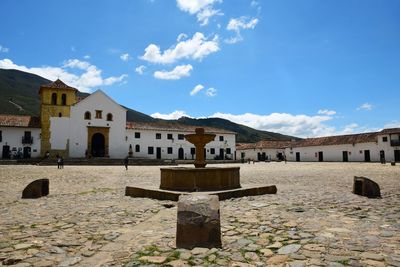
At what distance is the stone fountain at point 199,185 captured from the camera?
8195mm

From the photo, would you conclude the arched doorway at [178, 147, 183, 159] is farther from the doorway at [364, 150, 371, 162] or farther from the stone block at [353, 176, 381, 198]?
the stone block at [353, 176, 381, 198]

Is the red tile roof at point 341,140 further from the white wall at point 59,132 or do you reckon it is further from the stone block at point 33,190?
the stone block at point 33,190

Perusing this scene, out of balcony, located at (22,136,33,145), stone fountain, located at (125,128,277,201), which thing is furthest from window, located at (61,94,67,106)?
stone fountain, located at (125,128,277,201)

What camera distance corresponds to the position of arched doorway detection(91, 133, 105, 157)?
40.1 metres

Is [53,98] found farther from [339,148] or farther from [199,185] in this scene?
[339,148]

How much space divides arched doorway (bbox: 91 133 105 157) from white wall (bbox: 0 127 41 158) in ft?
21.3

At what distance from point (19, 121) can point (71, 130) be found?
6.40 m

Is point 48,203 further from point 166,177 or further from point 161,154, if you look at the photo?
point 161,154

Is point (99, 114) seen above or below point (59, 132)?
above

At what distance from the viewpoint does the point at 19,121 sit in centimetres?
3797

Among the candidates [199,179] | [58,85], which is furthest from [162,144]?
[199,179]

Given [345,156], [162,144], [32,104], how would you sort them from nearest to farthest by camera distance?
[162,144] < [345,156] < [32,104]

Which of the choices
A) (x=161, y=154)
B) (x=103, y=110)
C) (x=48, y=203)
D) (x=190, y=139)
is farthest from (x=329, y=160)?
(x=48, y=203)

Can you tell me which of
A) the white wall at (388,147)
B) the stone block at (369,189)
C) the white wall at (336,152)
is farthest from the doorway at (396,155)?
the stone block at (369,189)
